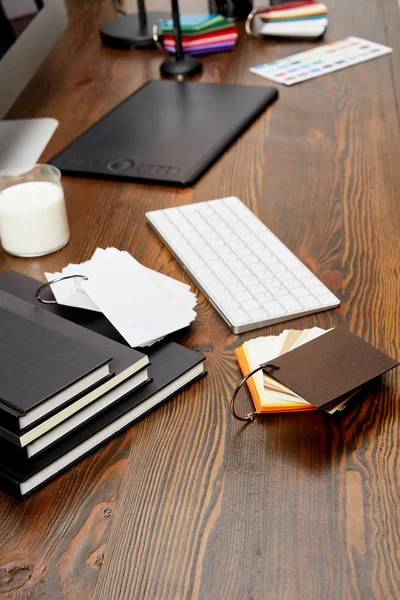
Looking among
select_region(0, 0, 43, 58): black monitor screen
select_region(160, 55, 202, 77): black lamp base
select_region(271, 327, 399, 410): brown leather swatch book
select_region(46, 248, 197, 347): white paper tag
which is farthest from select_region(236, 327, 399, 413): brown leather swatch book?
select_region(160, 55, 202, 77): black lamp base

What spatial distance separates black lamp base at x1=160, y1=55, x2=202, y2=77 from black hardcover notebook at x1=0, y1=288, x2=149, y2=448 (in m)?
0.99

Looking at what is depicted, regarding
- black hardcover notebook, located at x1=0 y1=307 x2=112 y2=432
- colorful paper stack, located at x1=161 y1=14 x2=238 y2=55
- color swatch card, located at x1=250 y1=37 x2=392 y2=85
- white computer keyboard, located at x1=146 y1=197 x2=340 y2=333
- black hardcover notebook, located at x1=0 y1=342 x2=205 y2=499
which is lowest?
color swatch card, located at x1=250 y1=37 x2=392 y2=85

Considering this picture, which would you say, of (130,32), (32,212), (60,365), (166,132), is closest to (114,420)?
(60,365)

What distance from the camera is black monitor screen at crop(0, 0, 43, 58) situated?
4.68 feet

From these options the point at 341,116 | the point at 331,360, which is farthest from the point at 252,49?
the point at 331,360

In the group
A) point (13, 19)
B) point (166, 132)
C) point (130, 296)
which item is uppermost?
point (13, 19)

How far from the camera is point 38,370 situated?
0.73 metres

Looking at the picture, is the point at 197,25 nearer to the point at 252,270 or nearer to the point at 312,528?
the point at 252,270

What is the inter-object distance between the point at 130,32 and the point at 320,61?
536 millimetres

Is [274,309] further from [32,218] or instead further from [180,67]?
[180,67]

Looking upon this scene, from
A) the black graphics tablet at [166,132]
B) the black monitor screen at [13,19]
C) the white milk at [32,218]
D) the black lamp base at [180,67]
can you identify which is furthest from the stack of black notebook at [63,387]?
the black lamp base at [180,67]

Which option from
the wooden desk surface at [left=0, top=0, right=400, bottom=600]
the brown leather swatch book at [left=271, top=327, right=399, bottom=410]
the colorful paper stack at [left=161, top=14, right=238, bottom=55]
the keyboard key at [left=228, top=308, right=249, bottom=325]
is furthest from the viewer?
the colorful paper stack at [left=161, top=14, right=238, bottom=55]

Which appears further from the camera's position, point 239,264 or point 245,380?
point 239,264

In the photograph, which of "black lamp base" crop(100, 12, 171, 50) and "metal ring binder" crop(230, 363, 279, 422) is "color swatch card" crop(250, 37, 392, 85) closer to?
"black lamp base" crop(100, 12, 171, 50)
